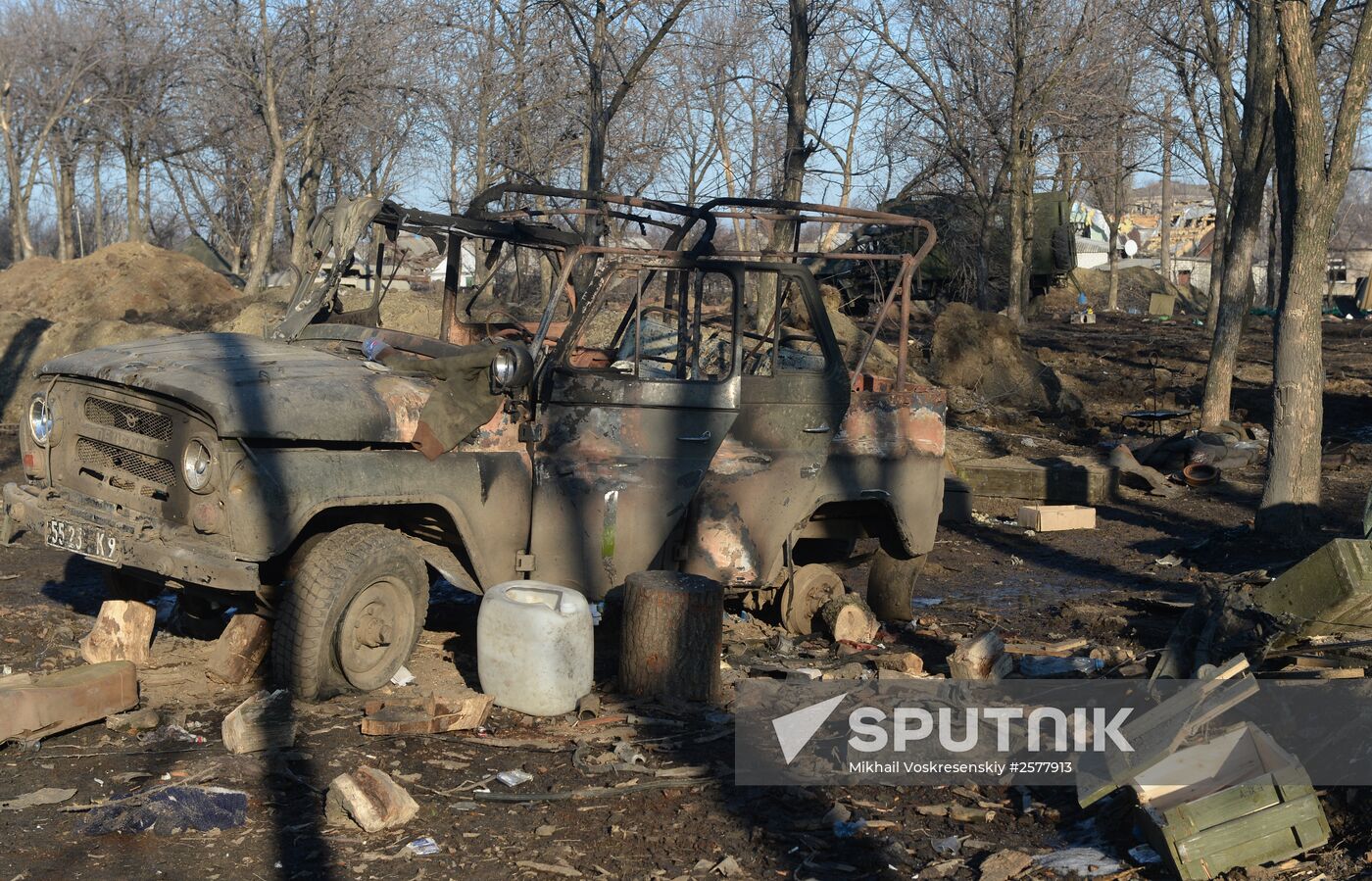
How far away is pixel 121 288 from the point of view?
24828mm

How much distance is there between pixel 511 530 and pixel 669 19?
12.5 metres

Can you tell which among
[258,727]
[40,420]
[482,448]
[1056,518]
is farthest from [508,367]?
[1056,518]

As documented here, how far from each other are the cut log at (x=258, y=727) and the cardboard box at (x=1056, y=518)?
748 centimetres

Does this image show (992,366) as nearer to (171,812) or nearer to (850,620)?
(850,620)

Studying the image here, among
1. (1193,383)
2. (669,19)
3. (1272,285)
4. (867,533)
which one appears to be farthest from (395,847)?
(1272,285)

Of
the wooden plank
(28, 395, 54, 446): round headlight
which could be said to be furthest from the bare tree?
(28, 395, 54, 446): round headlight

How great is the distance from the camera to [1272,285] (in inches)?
1387

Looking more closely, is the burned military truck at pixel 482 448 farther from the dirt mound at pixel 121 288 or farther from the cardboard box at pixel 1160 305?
the cardboard box at pixel 1160 305

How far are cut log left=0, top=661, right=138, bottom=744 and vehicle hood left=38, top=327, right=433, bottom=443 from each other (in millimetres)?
1168

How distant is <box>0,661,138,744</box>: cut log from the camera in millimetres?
5016

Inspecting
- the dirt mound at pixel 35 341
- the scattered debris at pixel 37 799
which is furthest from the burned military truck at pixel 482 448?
the dirt mound at pixel 35 341

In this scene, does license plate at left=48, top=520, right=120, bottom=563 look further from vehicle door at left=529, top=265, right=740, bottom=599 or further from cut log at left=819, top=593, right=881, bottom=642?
cut log at left=819, top=593, right=881, bottom=642

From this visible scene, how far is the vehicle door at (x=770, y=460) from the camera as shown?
658 cm

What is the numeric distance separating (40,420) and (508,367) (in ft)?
7.37
